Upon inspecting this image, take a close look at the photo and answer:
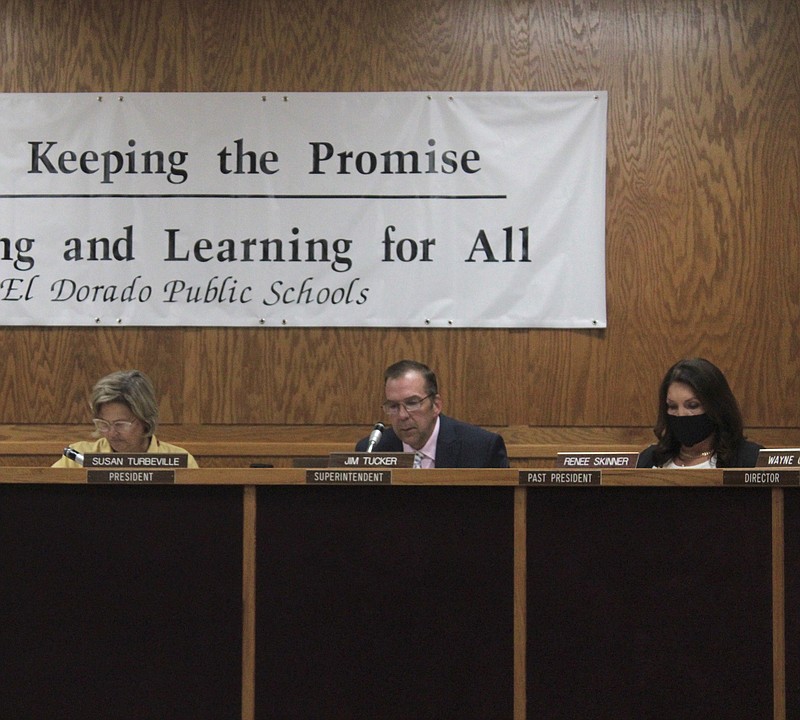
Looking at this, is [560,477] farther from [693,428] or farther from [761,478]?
[693,428]

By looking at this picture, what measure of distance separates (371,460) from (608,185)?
7.68ft

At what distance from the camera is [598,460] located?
8.51ft

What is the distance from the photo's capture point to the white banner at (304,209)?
14.7 ft

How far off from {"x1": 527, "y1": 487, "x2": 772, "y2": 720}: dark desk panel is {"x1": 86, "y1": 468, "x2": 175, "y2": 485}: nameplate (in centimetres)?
84

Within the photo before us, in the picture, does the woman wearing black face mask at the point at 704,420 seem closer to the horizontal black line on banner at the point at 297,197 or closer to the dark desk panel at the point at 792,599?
the dark desk panel at the point at 792,599

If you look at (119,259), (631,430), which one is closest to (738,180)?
A: (631,430)

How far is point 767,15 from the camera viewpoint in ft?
14.6

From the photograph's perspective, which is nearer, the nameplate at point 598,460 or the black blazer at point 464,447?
the nameplate at point 598,460

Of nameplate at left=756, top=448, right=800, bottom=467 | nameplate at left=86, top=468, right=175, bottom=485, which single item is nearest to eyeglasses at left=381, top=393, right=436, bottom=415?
nameplate at left=86, top=468, right=175, bottom=485

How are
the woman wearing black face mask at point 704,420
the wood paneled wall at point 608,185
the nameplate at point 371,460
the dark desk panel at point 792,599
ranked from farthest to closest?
the wood paneled wall at point 608,185 → the woman wearing black face mask at point 704,420 → the nameplate at point 371,460 → the dark desk panel at point 792,599

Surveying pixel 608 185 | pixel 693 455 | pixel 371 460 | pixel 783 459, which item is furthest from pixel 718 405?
pixel 608 185

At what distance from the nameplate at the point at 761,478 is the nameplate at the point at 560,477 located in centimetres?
30

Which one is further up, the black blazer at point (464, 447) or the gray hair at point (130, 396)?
the gray hair at point (130, 396)

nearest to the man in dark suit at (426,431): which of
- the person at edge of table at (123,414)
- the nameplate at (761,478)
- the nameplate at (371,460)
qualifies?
the person at edge of table at (123,414)
